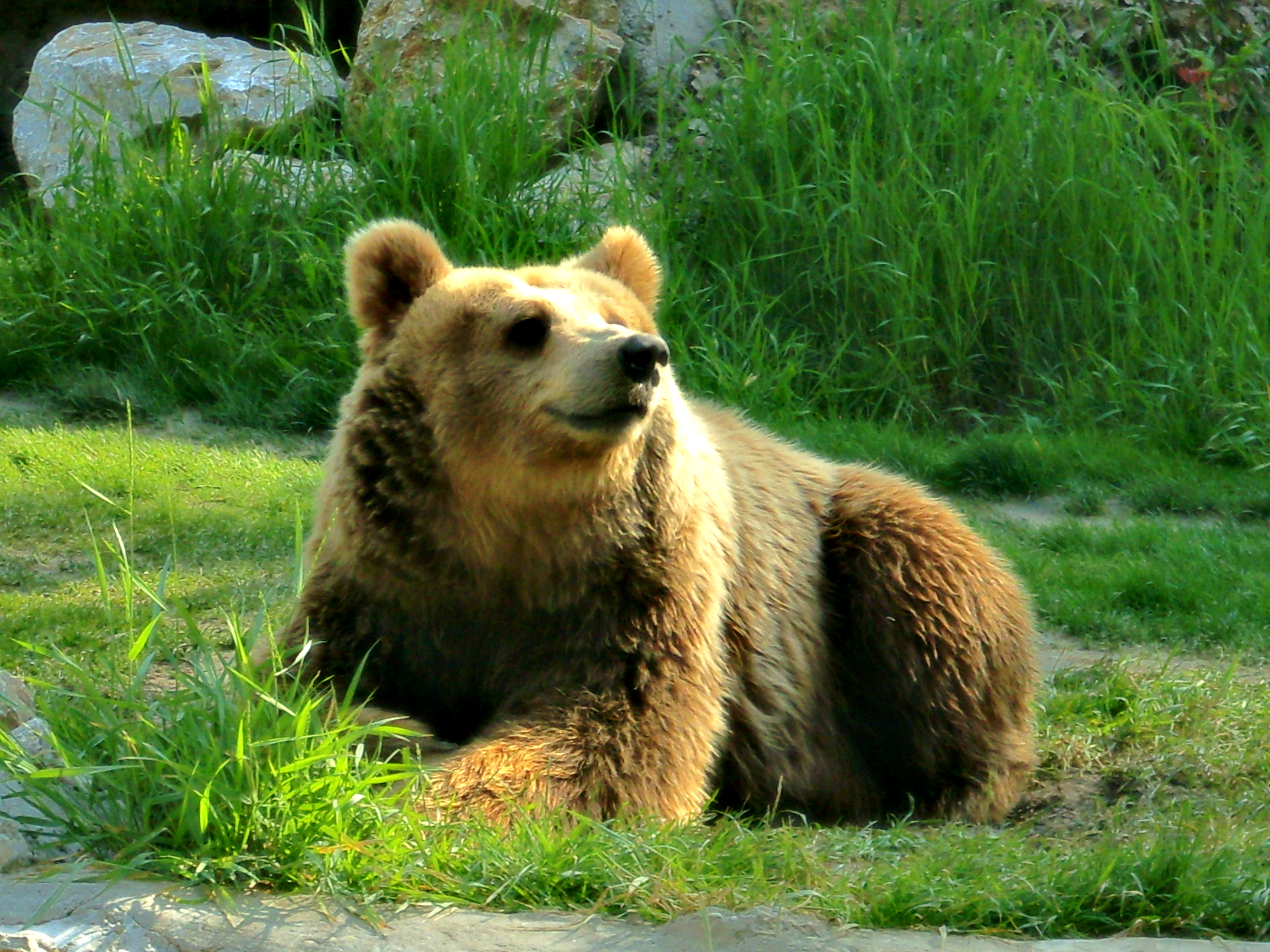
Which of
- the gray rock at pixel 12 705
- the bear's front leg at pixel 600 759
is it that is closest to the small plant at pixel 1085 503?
the bear's front leg at pixel 600 759

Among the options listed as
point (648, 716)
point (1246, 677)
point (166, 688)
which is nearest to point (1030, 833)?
point (648, 716)

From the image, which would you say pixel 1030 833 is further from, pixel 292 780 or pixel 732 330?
pixel 732 330

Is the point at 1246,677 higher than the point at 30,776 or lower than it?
lower

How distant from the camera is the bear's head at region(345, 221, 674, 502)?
330 cm

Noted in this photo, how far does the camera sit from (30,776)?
2625 millimetres

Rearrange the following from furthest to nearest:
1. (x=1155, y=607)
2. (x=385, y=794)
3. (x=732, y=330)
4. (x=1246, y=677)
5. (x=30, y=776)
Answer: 1. (x=732, y=330)
2. (x=1155, y=607)
3. (x=1246, y=677)
4. (x=385, y=794)
5. (x=30, y=776)

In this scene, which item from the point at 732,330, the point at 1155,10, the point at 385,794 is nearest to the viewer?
the point at 385,794

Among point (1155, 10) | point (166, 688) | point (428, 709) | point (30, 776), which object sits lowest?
point (166, 688)

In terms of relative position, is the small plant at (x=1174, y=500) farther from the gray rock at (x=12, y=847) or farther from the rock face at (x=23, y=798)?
the gray rock at (x=12, y=847)

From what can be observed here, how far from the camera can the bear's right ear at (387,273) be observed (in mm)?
3604

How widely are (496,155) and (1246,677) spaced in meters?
4.16

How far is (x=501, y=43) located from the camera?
25.8ft

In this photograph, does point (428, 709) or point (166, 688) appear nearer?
point (428, 709)

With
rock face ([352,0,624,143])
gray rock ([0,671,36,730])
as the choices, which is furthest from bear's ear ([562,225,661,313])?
rock face ([352,0,624,143])
